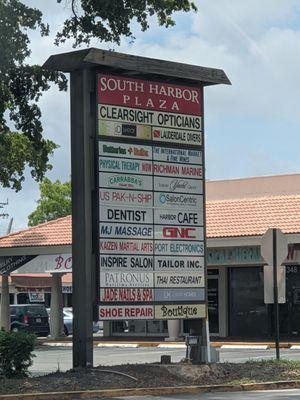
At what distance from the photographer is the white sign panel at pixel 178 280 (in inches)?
676

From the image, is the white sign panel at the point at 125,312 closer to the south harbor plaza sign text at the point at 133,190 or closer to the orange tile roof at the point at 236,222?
the south harbor plaza sign text at the point at 133,190

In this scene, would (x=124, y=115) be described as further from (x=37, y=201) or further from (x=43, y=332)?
(x=37, y=201)

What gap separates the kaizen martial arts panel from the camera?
16.6m

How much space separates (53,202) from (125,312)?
2149 inches

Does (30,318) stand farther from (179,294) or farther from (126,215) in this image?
(126,215)

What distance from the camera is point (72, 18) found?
17.7 m

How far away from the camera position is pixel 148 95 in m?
17.4

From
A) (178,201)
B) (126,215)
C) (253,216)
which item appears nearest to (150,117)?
(178,201)

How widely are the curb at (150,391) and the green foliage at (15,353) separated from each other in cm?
188

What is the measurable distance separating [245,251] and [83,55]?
17720 millimetres

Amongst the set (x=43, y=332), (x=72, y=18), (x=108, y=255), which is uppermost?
(x=72, y=18)

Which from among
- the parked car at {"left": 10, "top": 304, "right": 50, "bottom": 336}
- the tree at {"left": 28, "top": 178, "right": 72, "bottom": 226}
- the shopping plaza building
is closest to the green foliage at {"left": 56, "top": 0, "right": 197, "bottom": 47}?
the shopping plaza building

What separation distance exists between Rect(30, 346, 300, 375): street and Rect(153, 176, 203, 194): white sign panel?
6.62 meters

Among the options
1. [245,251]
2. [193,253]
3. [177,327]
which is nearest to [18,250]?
[177,327]
